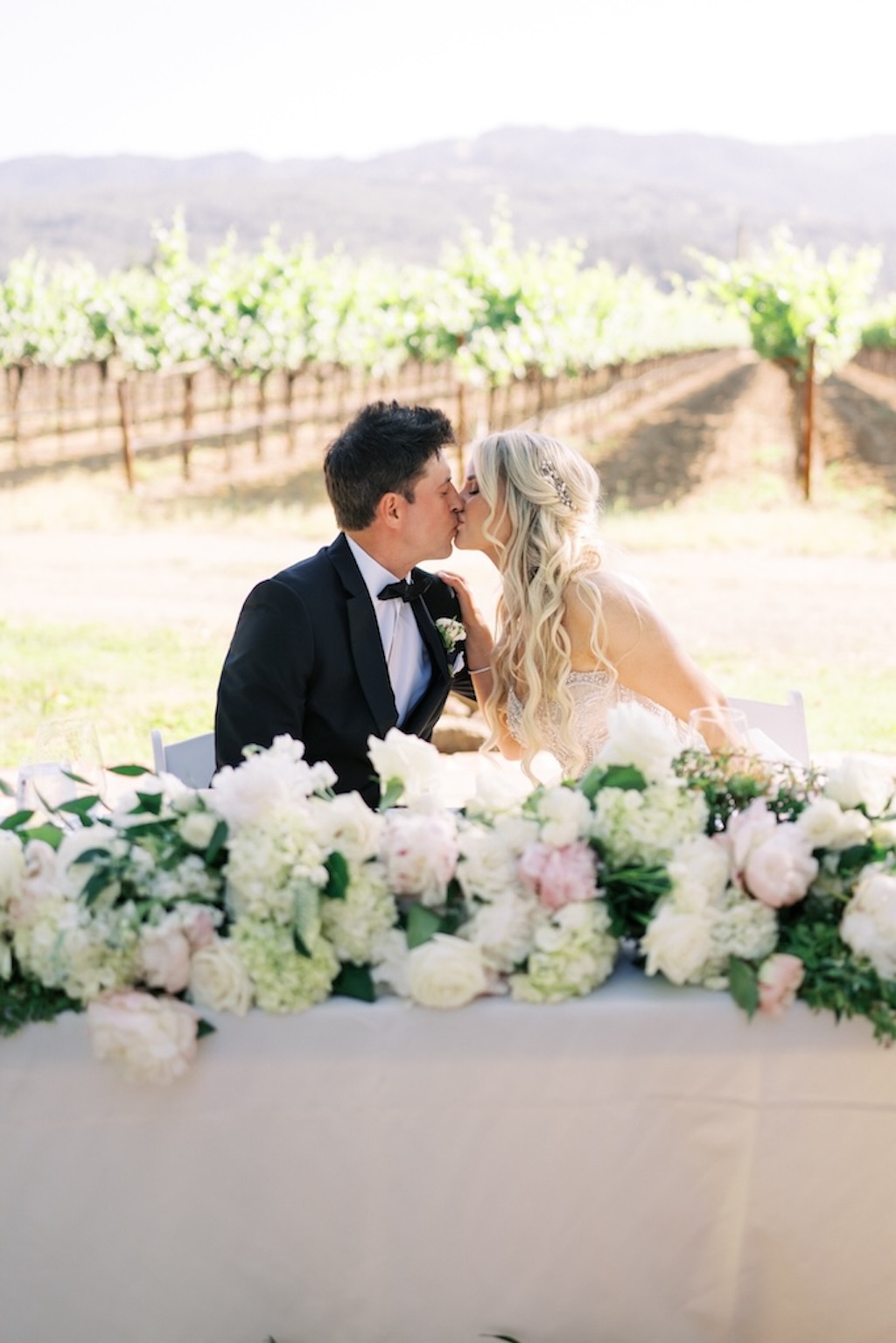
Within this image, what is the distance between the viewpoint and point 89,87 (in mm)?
100875

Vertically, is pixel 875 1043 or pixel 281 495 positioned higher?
pixel 875 1043

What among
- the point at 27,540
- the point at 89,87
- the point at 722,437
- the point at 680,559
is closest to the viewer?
the point at 680,559

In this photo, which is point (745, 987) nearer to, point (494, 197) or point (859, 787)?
point (859, 787)

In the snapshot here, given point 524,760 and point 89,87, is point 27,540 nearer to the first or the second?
point 524,760

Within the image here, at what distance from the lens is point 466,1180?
1.71 metres

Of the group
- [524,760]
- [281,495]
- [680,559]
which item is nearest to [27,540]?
[281,495]

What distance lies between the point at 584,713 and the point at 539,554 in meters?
0.41

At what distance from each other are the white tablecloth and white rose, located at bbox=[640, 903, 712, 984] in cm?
6

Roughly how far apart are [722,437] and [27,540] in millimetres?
14183

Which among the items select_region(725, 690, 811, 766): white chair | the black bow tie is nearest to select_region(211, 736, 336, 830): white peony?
the black bow tie

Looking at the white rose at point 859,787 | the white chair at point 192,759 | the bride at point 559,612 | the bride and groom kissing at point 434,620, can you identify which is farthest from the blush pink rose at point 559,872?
the white chair at point 192,759

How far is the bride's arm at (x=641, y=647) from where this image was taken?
9.95 ft

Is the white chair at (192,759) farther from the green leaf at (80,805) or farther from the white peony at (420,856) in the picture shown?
the white peony at (420,856)

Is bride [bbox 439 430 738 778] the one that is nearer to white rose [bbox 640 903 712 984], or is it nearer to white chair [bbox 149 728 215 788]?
white chair [bbox 149 728 215 788]
